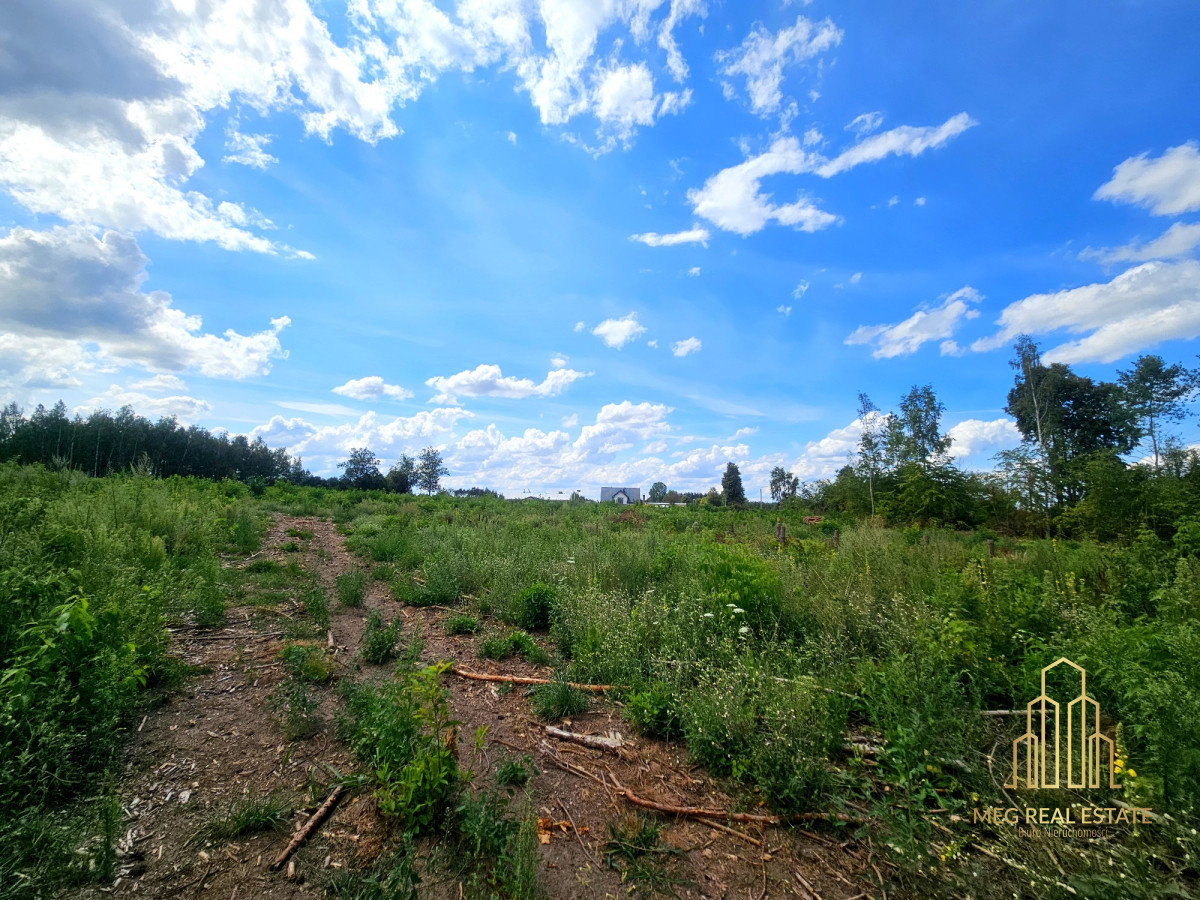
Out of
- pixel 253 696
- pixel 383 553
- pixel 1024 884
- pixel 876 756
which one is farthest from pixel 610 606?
pixel 383 553

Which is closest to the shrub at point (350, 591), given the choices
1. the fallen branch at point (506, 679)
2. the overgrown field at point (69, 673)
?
the overgrown field at point (69, 673)

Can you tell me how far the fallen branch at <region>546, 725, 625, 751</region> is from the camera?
386 cm

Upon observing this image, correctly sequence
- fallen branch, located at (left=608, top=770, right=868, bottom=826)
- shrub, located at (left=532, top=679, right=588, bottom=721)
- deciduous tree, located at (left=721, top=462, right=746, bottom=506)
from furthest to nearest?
deciduous tree, located at (left=721, top=462, right=746, bottom=506) → shrub, located at (left=532, top=679, right=588, bottom=721) → fallen branch, located at (left=608, top=770, right=868, bottom=826)

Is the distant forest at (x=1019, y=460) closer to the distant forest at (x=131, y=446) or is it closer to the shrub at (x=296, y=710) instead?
the distant forest at (x=131, y=446)

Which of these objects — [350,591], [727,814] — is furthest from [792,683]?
[350,591]

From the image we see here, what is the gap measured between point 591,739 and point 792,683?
1673mm

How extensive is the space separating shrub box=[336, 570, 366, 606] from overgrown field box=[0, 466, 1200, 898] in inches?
1.8

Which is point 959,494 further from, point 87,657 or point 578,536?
point 87,657

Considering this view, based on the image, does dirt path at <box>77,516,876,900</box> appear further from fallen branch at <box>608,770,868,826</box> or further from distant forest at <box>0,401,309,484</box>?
distant forest at <box>0,401,309,484</box>

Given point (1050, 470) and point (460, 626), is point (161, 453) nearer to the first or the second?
point (460, 626)

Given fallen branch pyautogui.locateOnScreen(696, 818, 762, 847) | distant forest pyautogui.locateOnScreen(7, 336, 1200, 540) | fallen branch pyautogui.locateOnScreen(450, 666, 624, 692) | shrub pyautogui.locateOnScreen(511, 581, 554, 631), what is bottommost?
fallen branch pyautogui.locateOnScreen(696, 818, 762, 847)

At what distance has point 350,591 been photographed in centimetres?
735

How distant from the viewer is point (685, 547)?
8.71 m

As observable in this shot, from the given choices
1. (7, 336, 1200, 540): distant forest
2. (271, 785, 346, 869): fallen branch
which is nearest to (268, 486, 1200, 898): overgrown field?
(271, 785, 346, 869): fallen branch
